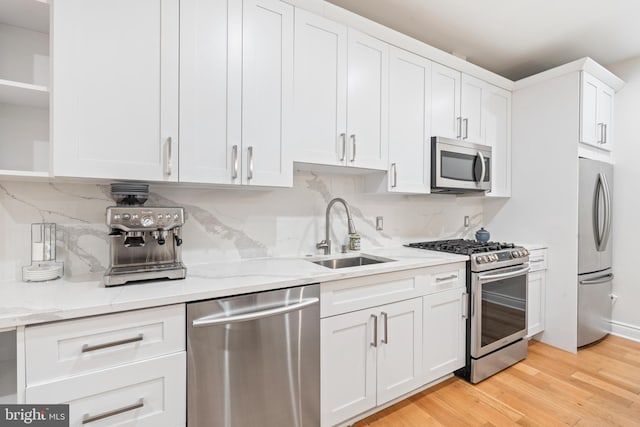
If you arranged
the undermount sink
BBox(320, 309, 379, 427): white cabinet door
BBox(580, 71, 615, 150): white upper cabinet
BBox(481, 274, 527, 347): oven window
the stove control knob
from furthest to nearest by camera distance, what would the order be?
1. BBox(580, 71, 615, 150): white upper cabinet
2. BBox(481, 274, 527, 347): oven window
3. the undermount sink
4. BBox(320, 309, 379, 427): white cabinet door
5. the stove control knob

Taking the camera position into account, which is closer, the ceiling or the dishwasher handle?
the dishwasher handle

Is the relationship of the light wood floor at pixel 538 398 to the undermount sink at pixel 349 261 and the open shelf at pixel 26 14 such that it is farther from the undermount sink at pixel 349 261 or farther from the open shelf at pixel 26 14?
the open shelf at pixel 26 14

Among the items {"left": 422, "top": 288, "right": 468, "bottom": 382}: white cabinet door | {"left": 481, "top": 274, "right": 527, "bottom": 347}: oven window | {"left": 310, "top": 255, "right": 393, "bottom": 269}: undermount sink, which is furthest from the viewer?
{"left": 481, "top": 274, "right": 527, "bottom": 347}: oven window

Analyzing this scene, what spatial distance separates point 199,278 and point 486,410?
6.23 feet

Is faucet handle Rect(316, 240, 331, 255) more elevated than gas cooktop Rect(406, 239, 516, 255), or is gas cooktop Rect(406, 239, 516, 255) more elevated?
faucet handle Rect(316, 240, 331, 255)

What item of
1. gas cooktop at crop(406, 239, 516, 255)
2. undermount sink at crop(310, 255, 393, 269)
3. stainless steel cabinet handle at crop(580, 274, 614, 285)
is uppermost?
gas cooktop at crop(406, 239, 516, 255)

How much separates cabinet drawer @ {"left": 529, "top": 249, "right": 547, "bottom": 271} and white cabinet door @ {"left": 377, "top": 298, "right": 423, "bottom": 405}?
1.46m

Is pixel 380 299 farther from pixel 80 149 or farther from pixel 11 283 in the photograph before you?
pixel 11 283

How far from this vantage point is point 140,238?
139cm

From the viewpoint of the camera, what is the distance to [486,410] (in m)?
1.87

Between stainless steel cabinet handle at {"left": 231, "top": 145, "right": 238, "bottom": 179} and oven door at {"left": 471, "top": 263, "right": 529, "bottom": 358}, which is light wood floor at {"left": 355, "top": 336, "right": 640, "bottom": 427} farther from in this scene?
stainless steel cabinet handle at {"left": 231, "top": 145, "right": 238, "bottom": 179}

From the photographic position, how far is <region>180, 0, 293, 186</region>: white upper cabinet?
147cm

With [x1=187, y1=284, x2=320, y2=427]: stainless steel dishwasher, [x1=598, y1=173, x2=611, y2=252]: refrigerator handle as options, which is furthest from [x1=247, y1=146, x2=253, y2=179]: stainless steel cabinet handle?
[x1=598, y1=173, x2=611, y2=252]: refrigerator handle

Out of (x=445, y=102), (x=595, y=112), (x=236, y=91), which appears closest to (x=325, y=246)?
(x=236, y=91)
